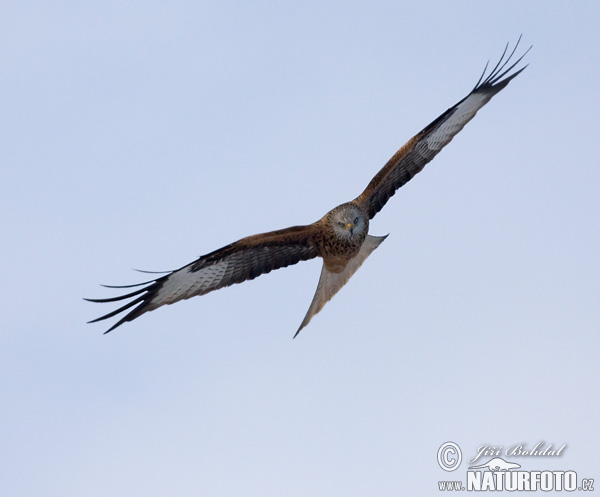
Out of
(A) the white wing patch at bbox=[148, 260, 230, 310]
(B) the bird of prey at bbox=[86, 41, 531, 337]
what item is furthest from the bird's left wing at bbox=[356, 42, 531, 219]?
(A) the white wing patch at bbox=[148, 260, 230, 310]

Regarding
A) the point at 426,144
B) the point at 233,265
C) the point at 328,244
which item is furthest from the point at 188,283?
the point at 426,144

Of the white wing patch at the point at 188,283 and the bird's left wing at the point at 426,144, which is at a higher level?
the bird's left wing at the point at 426,144

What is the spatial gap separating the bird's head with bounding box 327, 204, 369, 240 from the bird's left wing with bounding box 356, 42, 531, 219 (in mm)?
542

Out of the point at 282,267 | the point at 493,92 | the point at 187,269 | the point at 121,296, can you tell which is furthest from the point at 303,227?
the point at 493,92

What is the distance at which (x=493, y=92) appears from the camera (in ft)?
35.4

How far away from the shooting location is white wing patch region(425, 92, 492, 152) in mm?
10633

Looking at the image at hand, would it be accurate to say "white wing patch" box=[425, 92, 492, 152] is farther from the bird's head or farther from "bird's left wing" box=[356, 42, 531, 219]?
the bird's head

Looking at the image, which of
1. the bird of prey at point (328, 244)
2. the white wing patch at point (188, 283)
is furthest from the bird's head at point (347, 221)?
the white wing patch at point (188, 283)

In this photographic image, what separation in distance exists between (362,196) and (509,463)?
11.3ft

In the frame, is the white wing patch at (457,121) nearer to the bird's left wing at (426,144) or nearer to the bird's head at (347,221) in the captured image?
the bird's left wing at (426,144)

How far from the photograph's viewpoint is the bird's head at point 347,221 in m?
9.73

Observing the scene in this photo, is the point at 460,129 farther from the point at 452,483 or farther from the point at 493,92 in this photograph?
the point at 452,483

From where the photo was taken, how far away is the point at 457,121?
1075cm

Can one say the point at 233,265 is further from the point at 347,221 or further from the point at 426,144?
the point at 426,144
